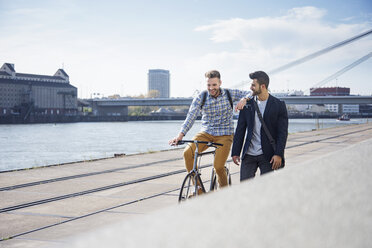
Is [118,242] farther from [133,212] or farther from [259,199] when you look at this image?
[133,212]

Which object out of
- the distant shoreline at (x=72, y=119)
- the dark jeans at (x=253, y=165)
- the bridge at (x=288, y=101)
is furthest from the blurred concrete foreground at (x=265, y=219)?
the distant shoreline at (x=72, y=119)

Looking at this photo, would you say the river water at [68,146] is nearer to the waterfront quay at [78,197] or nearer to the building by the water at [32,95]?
the waterfront quay at [78,197]

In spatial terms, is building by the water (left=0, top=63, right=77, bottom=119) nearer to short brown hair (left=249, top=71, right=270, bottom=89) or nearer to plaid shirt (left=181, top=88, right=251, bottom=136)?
plaid shirt (left=181, top=88, right=251, bottom=136)

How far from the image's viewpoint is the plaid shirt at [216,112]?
16.1ft

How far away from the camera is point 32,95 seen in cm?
10944

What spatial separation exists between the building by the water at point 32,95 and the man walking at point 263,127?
9988 centimetres

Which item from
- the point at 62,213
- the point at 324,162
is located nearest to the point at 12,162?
the point at 62,213

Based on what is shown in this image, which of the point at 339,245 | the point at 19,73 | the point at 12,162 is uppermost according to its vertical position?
the point at 19,73

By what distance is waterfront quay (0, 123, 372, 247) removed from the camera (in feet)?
15.9

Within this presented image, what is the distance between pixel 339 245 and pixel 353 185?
0.84 feet

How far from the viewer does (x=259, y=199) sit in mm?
784

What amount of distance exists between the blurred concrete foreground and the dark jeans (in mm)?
3617

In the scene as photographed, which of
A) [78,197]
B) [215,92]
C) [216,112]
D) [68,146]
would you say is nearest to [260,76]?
[215,92]

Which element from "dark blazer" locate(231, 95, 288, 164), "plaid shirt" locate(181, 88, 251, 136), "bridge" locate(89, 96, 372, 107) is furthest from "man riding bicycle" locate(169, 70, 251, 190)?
"bridge" locate(89, 96, 372, 107)
